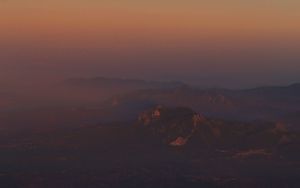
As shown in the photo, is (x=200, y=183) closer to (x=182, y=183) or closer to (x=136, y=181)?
(x=182, y=183)

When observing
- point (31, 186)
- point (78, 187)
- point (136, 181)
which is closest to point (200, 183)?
point (136, 181)

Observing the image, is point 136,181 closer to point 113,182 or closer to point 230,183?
point 113,182

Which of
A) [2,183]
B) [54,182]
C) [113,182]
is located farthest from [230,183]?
[2,183]

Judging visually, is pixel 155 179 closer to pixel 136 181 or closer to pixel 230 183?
pixel 136 181

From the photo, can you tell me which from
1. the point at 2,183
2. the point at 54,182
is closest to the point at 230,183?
the point at 54,182

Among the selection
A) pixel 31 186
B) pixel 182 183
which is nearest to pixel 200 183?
pixel 182 183

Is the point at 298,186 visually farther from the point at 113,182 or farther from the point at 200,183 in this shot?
the point at 113,182
